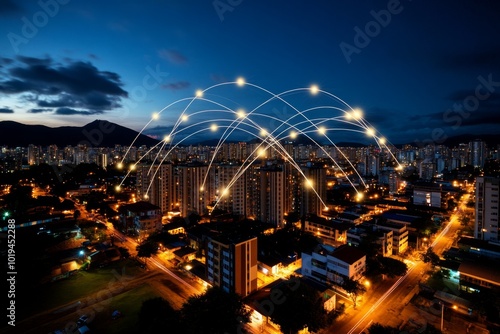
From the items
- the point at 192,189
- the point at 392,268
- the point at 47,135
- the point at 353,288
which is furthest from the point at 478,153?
the point at 47,135

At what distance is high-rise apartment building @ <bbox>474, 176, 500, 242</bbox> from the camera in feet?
46.8

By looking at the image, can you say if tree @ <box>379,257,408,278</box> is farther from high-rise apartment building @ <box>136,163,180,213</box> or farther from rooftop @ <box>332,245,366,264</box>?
high-rise apartment building @ <box>136,163,180,213</box>

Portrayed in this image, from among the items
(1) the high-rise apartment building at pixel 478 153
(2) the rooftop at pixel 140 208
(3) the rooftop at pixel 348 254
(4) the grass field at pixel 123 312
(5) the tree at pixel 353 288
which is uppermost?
(1) the high-rise apartment building at pixel 478 153

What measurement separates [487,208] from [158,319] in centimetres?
1738

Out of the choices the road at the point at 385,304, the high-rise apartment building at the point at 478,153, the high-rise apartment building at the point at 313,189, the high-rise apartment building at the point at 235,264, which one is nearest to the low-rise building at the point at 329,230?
the high-rise apartment building at the point at 313,189

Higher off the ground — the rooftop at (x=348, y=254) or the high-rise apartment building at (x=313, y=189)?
the high-rise apartment building at (x=313, y=189)

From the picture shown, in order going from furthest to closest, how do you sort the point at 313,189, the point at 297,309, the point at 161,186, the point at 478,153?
the point at 478,153, the point at 161,186, the point at 313,189, the point at 297,309

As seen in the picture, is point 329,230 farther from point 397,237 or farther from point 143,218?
point 143,218

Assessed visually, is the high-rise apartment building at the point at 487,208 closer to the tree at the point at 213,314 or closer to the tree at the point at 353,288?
the tree at the point at 353,288

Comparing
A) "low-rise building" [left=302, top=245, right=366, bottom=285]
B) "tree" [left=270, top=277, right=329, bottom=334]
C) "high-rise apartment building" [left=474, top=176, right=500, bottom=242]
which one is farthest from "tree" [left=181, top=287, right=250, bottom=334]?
"high-rise apartment building" [left=474, top=176, right=500, bottom=242]

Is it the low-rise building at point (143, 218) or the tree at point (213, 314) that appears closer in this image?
the tree at point (213, 314)

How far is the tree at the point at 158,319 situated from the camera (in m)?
6.60

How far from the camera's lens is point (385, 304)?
9141mm

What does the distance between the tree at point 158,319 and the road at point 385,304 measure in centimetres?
444
